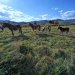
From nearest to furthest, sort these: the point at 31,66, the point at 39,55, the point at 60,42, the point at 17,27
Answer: the point at 31,66 → the point at 39,55 → the point at 60,42 → the point at 17,27

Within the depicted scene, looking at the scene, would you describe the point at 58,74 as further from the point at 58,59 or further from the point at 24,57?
the point at 24,57

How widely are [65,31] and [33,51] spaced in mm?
13067

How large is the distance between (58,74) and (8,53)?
5.33 metres

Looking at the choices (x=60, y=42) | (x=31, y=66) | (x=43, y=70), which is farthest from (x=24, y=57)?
(x=60, y=42)

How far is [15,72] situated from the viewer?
51.4 ft

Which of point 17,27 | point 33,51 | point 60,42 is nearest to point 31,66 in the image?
point 33,51

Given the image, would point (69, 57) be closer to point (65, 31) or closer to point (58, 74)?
point (58, 74)

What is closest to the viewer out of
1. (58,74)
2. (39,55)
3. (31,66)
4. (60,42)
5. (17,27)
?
(58,74)

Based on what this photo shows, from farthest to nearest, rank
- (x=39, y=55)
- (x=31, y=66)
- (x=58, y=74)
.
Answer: (x=39, y=55)
(x=31, y=66)
(x=58, y=74)

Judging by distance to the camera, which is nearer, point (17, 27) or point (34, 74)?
point (34, 74)

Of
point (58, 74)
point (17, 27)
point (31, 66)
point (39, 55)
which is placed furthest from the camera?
point (17, 27)

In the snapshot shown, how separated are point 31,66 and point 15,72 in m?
1.41

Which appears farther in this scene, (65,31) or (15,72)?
(65,31)

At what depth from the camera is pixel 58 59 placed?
16.5 m
